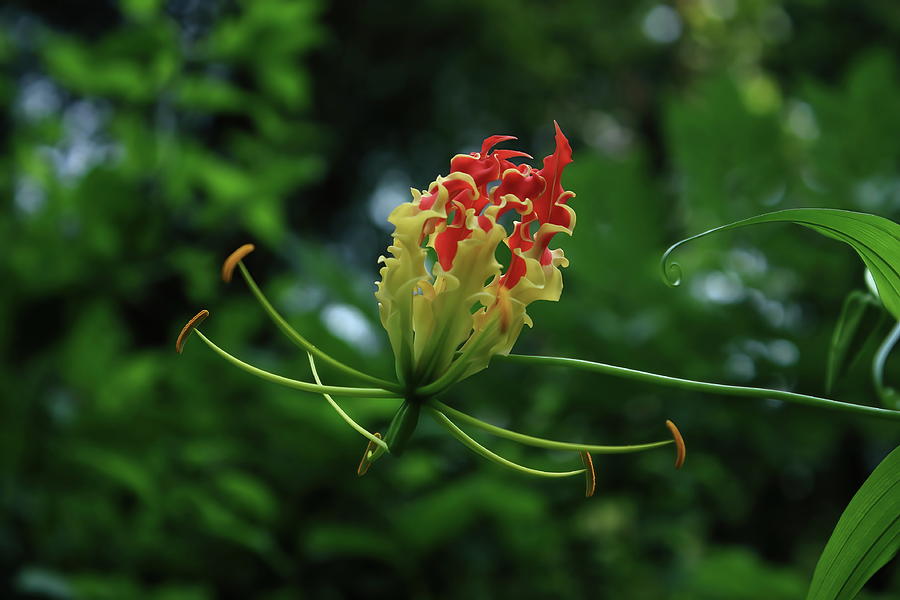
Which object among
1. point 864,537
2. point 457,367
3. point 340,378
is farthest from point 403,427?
point 340,378

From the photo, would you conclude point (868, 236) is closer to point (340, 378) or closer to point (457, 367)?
point (457, 367)

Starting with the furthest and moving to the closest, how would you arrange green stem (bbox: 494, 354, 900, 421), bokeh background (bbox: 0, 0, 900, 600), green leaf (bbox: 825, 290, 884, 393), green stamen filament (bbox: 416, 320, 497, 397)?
bokeh background (bbox: 0, 0, 900, 600)
green leaf (bbox: 825, 290, 884, 393)
green stamen filament (bbox: 416, 320, 497, 397)
green stem (bbox: 494, 354, 900, 421)

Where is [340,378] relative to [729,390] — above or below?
above

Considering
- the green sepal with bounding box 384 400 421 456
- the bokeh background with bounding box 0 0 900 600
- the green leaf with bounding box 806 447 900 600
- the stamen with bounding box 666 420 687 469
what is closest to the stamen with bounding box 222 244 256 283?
the green sepal with bounding box 384 400 421 456

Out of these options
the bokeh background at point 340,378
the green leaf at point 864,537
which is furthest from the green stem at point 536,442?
the bokeh background at point 340,378

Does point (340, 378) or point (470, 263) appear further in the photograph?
point (340, 378)

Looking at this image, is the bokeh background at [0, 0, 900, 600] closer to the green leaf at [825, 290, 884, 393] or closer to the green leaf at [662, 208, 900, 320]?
the green leaf at [825, 290, 884, 393]

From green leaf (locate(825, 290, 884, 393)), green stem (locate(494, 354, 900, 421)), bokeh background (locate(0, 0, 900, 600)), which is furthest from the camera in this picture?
bokeh background (locate(0, 0, 900, 600))
